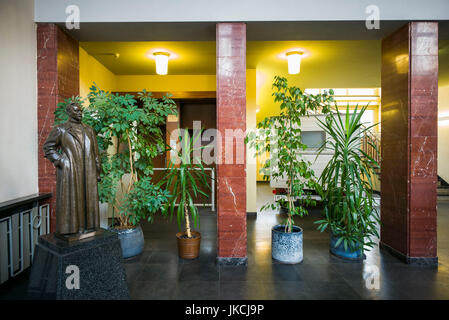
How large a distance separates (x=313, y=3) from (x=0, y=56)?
335cm

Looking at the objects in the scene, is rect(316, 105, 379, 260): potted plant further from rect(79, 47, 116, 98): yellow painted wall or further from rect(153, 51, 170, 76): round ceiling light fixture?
rect(79, 47, 116, 98): yellow painted wall

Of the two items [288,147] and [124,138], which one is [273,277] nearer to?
[288,147]

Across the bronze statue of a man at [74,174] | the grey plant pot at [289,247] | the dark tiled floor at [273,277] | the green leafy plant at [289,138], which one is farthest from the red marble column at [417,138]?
the bronze statue of a man at [74,174]

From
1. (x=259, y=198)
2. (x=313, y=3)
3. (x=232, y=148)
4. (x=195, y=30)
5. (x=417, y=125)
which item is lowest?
(x=259, y=198)

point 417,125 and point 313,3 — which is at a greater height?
point 313,3

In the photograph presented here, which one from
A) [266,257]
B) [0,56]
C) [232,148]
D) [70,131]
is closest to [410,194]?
[266,257]

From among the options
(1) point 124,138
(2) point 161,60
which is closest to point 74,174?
(1) point 124,138

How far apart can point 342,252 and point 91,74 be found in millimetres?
4786

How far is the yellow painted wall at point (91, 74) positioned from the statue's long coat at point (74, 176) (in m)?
2.32

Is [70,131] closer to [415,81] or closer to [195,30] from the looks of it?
[195,30]

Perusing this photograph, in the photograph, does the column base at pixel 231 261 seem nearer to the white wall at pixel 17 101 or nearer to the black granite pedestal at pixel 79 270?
the black granite pedestal at pixel 79 270

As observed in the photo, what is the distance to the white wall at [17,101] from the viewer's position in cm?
247

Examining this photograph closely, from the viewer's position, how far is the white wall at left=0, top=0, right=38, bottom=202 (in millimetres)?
2473

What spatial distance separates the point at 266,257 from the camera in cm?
309
